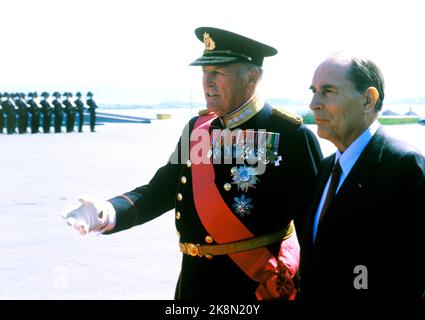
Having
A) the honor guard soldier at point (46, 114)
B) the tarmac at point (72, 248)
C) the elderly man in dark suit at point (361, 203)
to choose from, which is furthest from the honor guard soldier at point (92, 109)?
the elderly man in dark suit at point (361, 203)

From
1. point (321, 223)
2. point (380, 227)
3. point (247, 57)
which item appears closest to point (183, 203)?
point (247, 57)

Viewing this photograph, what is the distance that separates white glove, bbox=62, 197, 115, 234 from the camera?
10.9 feet

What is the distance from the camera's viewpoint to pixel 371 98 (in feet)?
8.92

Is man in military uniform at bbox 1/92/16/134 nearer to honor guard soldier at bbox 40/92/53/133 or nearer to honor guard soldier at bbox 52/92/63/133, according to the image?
honor guard soldier at bbox 40/92/53/133

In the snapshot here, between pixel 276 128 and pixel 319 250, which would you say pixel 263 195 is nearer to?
pixel 276 128

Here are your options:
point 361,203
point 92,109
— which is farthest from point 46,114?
point 361,203

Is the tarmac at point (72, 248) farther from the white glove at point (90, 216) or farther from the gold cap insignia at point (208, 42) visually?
the white glove at point (90, 216)

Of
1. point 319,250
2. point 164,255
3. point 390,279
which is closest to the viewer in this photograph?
point 390,279

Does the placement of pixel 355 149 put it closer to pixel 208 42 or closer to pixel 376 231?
pixel 376 231

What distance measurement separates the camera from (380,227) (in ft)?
8.32

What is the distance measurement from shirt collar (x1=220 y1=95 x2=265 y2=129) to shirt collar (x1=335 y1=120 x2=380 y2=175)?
35.8 inches

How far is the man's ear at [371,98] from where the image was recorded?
8.89ft

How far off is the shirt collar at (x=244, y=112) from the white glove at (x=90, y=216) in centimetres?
74
